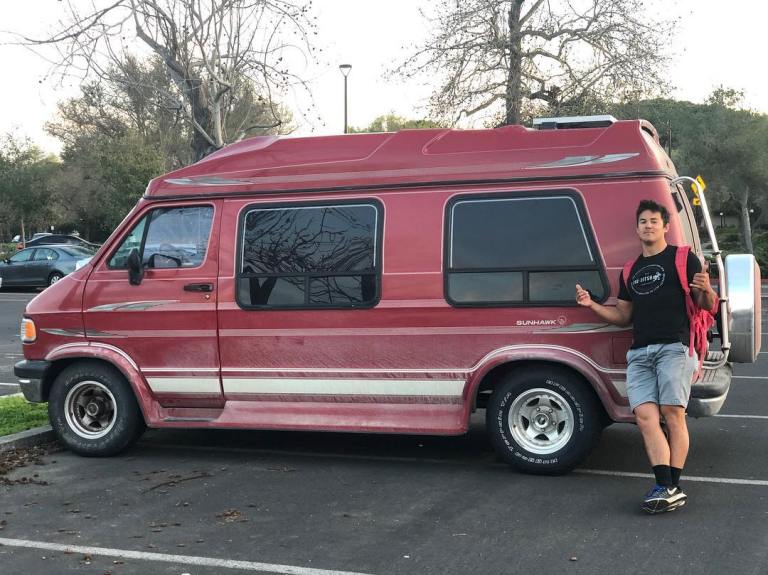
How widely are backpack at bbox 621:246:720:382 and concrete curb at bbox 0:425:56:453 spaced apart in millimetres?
5070

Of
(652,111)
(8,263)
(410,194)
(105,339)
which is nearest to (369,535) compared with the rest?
(410,194)

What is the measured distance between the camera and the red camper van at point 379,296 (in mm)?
6789

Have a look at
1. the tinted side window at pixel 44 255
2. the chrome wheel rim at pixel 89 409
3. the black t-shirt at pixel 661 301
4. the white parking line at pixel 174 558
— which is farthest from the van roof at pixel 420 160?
the tinted side window at pixel 44 255

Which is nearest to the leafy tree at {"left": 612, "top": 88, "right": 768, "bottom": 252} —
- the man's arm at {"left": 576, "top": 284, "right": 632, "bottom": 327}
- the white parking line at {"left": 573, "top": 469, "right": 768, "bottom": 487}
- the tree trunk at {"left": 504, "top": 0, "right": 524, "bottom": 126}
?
the tree trunk at {"left": 504, "top": 0, "right": 524, "bottom": 126}

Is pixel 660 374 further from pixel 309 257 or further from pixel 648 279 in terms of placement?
pixel 309 257

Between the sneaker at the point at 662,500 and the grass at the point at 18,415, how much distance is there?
543 cm

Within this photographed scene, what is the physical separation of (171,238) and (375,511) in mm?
3038

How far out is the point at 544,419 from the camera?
22.8ft

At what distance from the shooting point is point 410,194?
727 centimetres

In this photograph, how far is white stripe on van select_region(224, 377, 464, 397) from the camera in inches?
280

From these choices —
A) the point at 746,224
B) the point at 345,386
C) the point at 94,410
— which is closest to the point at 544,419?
the point at 345,386

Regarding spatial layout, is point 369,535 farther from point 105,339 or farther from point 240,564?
point 105,339

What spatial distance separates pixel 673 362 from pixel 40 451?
519 centimetres

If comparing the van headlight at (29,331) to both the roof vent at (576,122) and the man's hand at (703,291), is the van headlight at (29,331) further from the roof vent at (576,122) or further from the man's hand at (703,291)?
the man's hand at (703,291)
